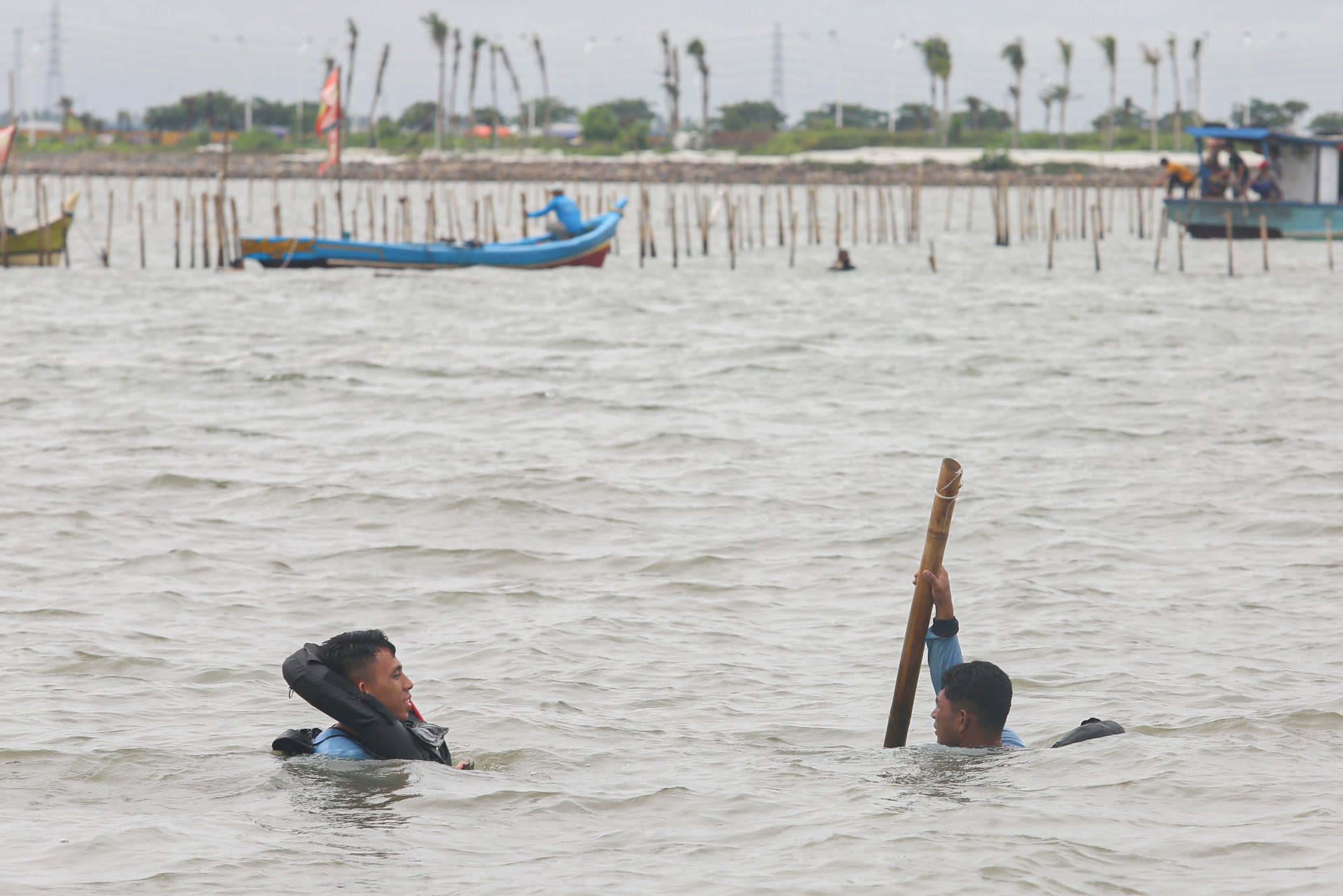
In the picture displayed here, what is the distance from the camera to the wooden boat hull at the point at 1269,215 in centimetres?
3831

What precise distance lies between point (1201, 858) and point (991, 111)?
12545 centimetres

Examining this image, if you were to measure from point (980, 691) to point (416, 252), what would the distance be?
1002 inches

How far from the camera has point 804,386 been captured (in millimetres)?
18266

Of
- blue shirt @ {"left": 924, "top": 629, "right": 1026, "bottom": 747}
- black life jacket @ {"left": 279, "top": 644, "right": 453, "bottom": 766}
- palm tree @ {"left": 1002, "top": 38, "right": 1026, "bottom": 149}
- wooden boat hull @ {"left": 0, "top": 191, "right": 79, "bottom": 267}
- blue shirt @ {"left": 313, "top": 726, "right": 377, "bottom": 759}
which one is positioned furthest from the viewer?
palm tree @ {"left": 1002, "top": 38, "right": 1026, "bottom": 149}

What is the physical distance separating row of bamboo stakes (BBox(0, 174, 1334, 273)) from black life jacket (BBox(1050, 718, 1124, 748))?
24.5m

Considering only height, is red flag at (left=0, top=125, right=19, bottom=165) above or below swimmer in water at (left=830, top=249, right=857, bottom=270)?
above

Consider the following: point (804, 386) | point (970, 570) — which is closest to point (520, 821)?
point (970, 570)

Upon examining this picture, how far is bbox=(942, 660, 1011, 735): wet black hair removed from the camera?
5961 mm

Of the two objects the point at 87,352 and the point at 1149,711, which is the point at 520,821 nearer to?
the point at 1149,711

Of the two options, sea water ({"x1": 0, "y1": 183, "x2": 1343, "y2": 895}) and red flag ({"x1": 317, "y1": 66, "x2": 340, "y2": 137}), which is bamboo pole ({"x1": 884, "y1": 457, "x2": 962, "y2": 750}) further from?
red flag ({"x1": 317, "y1": 66, "x2": 340, "y2": 137})

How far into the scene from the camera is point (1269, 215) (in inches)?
1528

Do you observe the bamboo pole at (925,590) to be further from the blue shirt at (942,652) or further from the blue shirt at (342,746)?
the blue shirt at (342,746)

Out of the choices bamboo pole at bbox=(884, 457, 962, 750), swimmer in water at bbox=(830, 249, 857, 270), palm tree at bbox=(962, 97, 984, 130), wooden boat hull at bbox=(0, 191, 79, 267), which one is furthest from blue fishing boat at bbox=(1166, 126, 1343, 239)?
palm tree at bbox=(962, 97, 984, 130)

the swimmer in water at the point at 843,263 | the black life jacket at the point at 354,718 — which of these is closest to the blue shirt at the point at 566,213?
the swimmer in water at the point at 843,263
